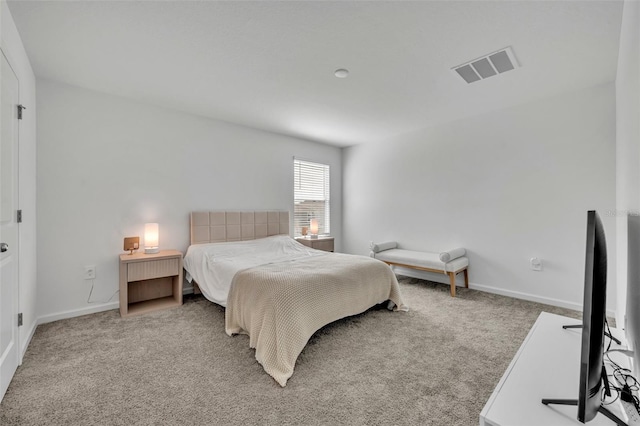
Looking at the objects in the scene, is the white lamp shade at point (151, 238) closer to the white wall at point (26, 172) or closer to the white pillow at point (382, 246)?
the white wall at point (26, 172)

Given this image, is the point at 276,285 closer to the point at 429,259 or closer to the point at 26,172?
the point at 26,172

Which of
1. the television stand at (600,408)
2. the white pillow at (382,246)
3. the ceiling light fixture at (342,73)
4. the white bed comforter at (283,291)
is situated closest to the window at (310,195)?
the white pillow at (382,246)

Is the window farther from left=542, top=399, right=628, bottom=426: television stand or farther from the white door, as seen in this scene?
left=542, top=399, right=628, bottom=426: television stand

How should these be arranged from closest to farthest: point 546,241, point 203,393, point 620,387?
point 620,387, point 203,393, point 546,241

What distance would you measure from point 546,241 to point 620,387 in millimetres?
3007

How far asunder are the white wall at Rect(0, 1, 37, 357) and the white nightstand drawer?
786mm

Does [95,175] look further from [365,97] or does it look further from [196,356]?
[365,97]

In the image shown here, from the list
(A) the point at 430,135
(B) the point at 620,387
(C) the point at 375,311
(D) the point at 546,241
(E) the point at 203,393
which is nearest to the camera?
(B) the point at 620,387

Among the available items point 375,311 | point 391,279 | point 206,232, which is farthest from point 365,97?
point 206,232

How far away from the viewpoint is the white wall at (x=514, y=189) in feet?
10.4

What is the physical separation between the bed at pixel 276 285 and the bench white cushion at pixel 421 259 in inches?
37.2

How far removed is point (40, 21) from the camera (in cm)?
207

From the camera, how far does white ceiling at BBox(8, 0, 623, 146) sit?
1.95 meters

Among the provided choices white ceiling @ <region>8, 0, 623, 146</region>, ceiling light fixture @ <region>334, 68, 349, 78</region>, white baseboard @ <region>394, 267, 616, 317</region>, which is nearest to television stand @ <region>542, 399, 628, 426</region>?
white ceiling @ <region>8, 0, 623, 146</region>
